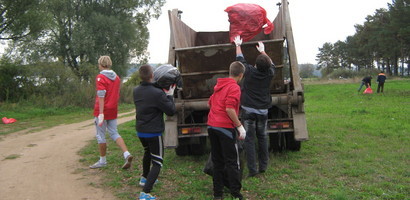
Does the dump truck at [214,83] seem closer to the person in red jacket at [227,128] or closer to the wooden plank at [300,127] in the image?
the wooden plank at [300,127]

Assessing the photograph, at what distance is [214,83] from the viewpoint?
20.8ft

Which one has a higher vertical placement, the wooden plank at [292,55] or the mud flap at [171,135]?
the wooden plank at [292,55]

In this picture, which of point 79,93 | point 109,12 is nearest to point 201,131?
point 79,93

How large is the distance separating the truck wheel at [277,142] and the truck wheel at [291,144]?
9 centimetres

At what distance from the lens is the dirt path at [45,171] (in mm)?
4977

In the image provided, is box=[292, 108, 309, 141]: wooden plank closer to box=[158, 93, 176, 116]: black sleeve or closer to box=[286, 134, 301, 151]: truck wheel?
box=[286, 134, 301, 151]: truck wheel

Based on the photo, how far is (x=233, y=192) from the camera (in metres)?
4.40

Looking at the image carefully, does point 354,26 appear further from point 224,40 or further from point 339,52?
point 224,40

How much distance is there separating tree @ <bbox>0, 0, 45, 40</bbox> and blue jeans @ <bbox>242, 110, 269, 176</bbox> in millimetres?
16289

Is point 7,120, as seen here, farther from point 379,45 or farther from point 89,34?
point 379,45

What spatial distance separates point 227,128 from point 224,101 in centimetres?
32

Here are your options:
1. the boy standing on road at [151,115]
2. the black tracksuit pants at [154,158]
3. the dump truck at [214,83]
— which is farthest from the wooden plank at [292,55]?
the black tracksuit pants at [154,158]

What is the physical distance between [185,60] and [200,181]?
2043mm

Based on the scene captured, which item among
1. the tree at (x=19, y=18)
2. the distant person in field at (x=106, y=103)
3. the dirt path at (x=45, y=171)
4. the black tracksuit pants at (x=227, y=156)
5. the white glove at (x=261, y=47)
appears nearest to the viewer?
the black tracksuit pants at (x=227, y=156)
